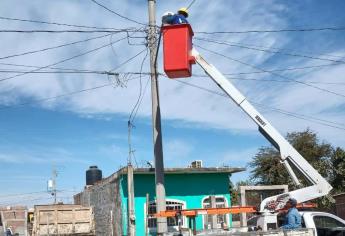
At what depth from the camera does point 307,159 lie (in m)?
40.2

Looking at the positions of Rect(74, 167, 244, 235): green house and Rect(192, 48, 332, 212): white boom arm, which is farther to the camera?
Rect(74, 167, 244, 235): green house

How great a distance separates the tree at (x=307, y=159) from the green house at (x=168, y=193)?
12.9m

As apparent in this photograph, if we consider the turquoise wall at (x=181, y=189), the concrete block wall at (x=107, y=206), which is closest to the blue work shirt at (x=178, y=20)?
the turquoise wall at (x=181, y=189)

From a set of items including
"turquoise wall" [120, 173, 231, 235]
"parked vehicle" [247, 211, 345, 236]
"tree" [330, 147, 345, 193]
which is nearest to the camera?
"parked vehicle" [247, 211, 345, 236]

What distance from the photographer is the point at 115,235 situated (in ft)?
75.3

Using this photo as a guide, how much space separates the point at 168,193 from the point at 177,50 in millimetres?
12008

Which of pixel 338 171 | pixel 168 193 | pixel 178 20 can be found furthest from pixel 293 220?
pixel 338 171

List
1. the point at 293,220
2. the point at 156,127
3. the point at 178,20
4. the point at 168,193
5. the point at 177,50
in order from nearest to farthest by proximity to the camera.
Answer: the point at 293,220 → the point at 177,50 → the point at 178,20 → the point at 156,127 → the point at 168,193

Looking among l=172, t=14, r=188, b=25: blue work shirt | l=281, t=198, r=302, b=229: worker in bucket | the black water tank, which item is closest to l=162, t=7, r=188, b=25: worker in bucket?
l=172, t=14, r=188, b=25: blue work shirt

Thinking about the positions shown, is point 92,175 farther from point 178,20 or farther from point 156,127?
point 178,20

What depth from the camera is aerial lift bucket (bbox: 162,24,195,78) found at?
39.3ft

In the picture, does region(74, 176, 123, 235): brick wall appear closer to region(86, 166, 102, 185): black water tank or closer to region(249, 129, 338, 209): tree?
region(86, 166, 102, 185): black water tank

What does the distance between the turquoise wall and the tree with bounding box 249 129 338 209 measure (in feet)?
42.0

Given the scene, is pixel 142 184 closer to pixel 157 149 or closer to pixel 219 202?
pixel 219 202
